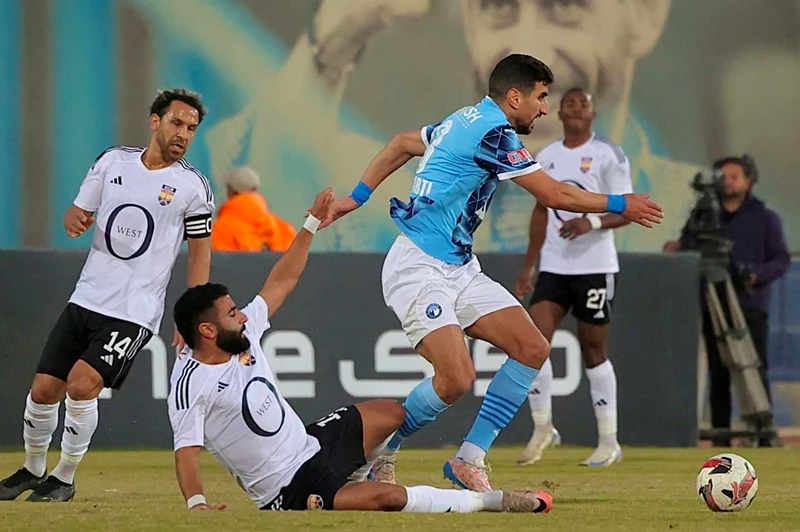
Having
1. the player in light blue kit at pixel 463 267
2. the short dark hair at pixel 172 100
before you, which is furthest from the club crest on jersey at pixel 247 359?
the short dark hair at pixel 172 100

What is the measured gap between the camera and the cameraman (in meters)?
13.5

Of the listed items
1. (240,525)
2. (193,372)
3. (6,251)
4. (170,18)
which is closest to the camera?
(240,525)

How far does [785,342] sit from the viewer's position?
→ 1609 centimetres

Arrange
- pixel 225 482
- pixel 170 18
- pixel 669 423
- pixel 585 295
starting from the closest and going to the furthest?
pixel 225 482, pixel 585 295, pixel 669 423, pixel 170 18

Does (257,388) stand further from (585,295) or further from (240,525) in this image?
(585,295)

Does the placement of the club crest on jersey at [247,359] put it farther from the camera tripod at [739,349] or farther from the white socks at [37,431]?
the camera tripod at [739,349]

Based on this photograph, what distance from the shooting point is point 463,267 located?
8133 millimetres

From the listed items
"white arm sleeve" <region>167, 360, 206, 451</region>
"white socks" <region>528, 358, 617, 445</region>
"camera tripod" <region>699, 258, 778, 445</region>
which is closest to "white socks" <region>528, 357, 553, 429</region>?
"white socks" <region>528, 358, 617, 445</region>

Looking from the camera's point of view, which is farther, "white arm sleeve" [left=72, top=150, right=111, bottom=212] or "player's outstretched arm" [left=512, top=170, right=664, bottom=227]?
"white arm sleeve" [left=72, top=150, right=111, bottom=212]

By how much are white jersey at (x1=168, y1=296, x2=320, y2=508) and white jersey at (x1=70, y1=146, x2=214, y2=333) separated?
123cm

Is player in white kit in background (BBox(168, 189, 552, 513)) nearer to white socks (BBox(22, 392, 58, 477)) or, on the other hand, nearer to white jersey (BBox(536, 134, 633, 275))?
white socks (BBox(22, 392, 58, 477))

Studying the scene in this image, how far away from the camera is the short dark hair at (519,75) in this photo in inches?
316

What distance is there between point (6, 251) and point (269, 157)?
433 centimetres

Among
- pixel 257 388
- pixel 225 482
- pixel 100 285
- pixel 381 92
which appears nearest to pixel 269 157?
pixel 381 92
